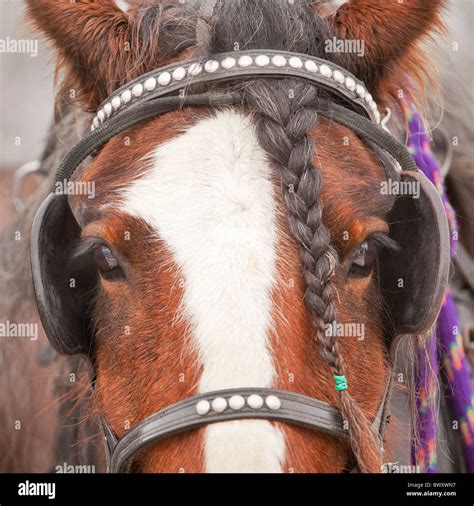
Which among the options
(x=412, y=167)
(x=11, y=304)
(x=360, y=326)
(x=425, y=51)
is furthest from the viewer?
(x=11, y=304)

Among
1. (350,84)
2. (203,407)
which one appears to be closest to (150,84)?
(350,84)

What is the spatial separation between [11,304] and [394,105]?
216 cm

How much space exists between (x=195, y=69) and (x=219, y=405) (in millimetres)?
1080

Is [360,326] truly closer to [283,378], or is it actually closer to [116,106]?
[283,378]

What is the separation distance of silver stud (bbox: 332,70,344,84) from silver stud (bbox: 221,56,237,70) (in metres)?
0.33

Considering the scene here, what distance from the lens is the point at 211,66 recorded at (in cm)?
236

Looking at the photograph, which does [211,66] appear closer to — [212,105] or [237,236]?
[212,105]

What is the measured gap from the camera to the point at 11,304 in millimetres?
3885

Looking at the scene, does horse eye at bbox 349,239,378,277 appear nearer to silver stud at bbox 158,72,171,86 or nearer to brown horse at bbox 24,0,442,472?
brown horse at bbox 24,0,442,472

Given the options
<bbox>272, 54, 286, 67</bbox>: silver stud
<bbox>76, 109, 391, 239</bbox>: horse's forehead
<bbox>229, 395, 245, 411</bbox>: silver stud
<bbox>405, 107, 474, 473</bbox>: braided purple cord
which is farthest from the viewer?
<bbox>405, 107, 474, 473</bbox>: braided purple cord

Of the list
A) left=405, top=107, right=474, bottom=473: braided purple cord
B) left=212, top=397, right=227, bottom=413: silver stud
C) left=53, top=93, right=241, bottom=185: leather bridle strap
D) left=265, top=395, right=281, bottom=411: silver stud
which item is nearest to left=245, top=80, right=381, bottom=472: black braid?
left=53, top=93, right=241, bottom=185: leather bridle strap

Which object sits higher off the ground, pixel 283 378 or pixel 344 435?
pixel 283 378

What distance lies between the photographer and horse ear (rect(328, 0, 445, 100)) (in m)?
2.59
